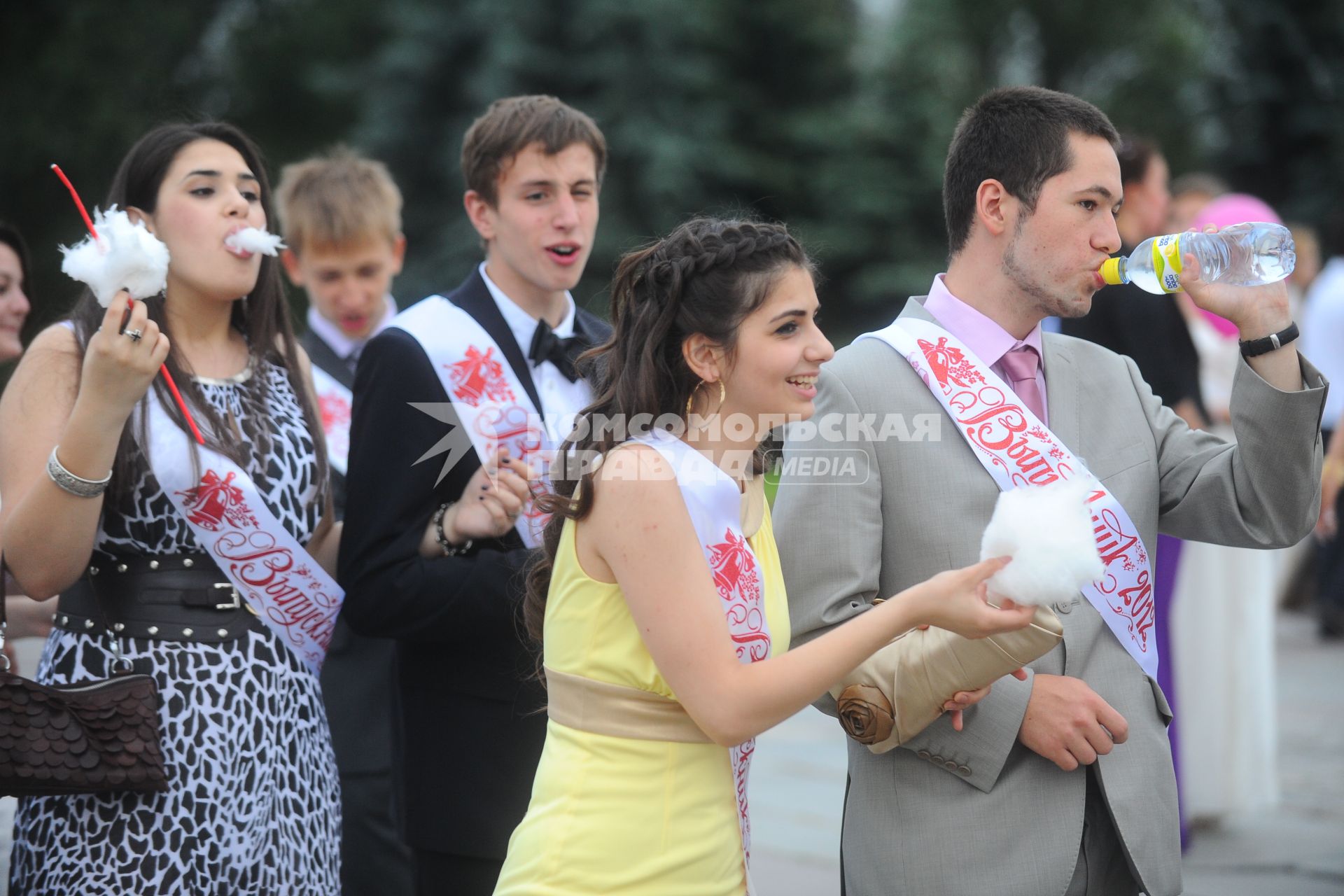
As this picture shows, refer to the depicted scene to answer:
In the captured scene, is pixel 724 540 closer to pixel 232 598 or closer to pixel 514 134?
pixel 232 598

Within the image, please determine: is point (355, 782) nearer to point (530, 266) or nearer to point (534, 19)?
point (530, 266)

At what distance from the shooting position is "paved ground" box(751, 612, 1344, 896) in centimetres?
470

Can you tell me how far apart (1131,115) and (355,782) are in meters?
20.4

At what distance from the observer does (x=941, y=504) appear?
244 centimetres

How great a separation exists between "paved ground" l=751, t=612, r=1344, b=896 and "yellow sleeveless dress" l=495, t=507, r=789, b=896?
2.53m

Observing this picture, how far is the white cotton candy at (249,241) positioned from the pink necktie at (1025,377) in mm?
1481

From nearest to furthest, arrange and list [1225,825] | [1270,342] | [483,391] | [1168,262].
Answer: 1. [1270,342]
2. [1168,262]
3. [483,391]
4. [1225,825]

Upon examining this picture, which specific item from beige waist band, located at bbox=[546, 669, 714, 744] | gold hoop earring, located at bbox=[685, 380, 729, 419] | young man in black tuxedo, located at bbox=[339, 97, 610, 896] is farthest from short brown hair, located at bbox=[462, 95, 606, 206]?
beige waist band, located at bbox=[546, 669, 714, 744]

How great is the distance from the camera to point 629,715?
2.14 meters

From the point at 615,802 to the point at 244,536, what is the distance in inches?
41.9

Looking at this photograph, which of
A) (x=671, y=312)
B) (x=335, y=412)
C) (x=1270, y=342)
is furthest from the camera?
(x=335, y=412)

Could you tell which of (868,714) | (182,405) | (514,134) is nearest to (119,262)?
(182,405)

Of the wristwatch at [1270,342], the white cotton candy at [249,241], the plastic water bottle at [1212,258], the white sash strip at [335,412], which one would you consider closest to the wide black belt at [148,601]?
the white cotton candy at [249,241]

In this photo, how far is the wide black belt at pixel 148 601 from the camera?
105 inches
